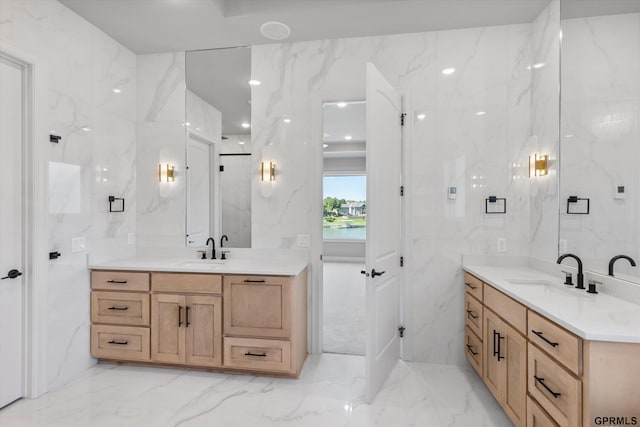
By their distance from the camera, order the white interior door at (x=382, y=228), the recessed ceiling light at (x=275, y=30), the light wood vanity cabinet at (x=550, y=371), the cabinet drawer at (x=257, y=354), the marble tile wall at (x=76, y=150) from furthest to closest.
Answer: the recessed ceiling light at (x=275, y=30) → the cabinet drawer at (x=257, y=354) → the marble tile wall at (x=76, y=150) → the white interior door at (x=382, y=228) → the light wood vanity cabinet at (x=550, y=371)

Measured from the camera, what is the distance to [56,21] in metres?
2.48

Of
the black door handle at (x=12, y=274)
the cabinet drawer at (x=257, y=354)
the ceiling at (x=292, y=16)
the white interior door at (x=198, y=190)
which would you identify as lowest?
the cabinet drawer at (x=257, y=354)

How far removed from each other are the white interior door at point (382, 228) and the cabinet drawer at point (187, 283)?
48.1 inches

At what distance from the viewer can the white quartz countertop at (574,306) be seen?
1.30 meters

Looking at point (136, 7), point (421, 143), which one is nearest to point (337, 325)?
point (421, 143)

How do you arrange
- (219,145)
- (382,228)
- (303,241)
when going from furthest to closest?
1. (219,145)
2. (303,241)
3. (382,228)

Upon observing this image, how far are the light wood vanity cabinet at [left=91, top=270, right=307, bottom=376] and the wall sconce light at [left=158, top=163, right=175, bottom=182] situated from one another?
1.01 metres

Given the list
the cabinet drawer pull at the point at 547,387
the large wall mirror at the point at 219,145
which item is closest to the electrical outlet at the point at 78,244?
the large wall mirror at the point at 219,145

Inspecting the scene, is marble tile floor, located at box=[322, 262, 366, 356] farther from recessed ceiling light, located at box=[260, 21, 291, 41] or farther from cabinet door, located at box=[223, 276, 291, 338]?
recessed ceiling light, located at box=[260, 21, 291, 41]

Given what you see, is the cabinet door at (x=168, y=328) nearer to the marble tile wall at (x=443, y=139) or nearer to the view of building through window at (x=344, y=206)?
the marble tile wall at (x=443, y=139)

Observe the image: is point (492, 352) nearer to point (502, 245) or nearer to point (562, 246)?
point (562, 246)

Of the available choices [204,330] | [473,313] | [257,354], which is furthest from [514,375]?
[204,330]

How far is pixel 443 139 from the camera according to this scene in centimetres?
290

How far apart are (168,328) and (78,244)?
3.31ft
